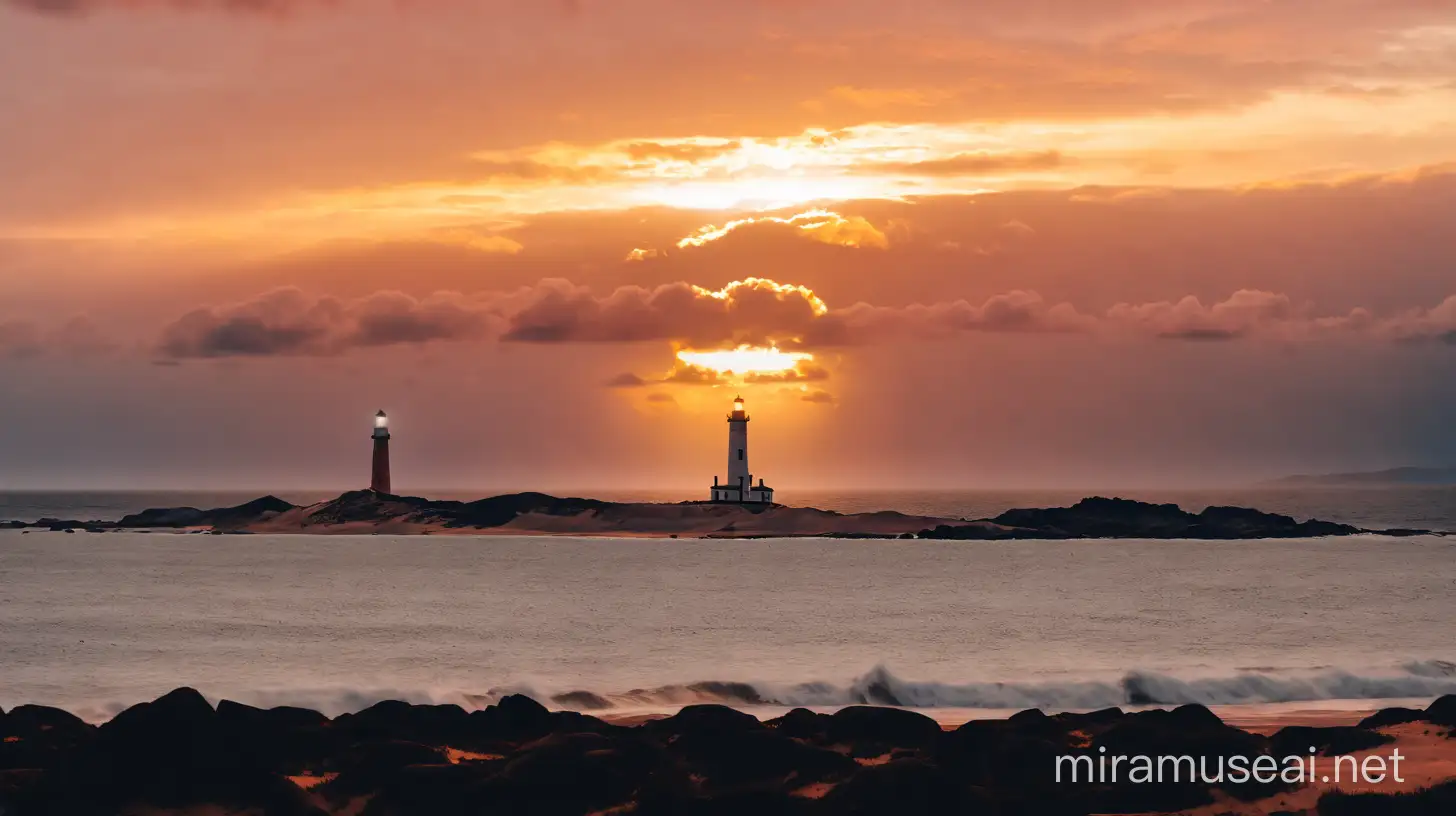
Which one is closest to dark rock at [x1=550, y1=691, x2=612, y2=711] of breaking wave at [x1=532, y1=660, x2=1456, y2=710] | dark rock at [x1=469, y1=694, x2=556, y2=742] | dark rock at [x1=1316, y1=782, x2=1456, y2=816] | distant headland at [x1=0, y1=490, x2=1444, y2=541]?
breaking wave at [x1=532, y1=660, x2=1456, y2=710]

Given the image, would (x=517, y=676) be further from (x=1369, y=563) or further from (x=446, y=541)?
(x=446, y=541)

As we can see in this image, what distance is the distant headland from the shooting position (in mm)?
104750

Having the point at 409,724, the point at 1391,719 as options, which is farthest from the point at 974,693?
the point at 409,724

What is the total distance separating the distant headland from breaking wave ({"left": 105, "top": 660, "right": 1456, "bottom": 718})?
2712 inches

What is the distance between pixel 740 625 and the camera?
52250 mm

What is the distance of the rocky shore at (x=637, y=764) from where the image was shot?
1625 centimetres

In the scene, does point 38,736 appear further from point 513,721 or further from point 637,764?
point 637,764

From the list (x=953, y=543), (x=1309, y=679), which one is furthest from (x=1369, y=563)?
(x=1309, y=679)

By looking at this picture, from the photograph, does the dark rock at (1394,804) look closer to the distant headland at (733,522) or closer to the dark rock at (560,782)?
the dark rock at (560,782)

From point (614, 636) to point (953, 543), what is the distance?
62.5 metres

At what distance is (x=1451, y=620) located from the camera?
55.2 meters

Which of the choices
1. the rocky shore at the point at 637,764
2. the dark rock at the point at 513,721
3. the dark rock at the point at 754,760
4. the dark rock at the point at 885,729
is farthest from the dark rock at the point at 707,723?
the dark rock at the point at 513,721

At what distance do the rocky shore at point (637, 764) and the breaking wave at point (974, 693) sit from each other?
8.08m

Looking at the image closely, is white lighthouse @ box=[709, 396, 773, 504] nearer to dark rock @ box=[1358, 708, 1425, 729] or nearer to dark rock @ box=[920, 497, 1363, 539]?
dark rock @ box=[920, 497, 1363, 539]
